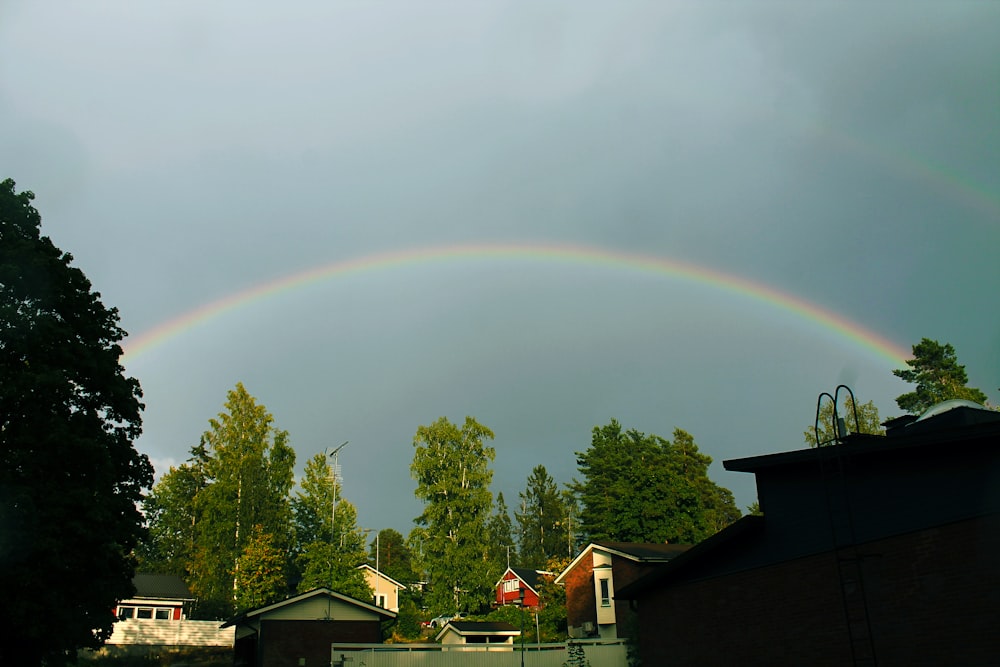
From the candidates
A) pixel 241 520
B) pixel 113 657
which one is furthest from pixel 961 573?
pixel 241 520

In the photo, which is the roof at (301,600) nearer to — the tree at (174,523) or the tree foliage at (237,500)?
the tree foliage at (237,500)

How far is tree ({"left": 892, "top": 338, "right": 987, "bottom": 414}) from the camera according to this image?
66.2 m

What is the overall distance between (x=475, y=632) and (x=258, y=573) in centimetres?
1962

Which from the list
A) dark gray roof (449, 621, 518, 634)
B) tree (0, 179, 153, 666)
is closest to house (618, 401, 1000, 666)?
tree (0, 179, 153, 666)

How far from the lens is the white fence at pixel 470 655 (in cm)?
3300

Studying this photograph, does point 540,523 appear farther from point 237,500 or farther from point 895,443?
point 895,443

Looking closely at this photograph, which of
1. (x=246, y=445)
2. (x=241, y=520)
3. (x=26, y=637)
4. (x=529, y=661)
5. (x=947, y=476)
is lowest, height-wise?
(x=529, y=661)

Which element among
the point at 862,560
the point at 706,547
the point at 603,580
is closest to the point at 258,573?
the point at 603,580

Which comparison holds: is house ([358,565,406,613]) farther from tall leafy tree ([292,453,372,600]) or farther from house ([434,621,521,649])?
house ([434,621,521,649])

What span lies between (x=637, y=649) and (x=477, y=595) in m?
28.0

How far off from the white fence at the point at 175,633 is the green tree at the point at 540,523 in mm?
60114

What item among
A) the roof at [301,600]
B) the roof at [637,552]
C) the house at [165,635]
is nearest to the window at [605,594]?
the roof at [637,552]

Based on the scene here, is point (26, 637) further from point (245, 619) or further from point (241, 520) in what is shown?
point (241, 520)

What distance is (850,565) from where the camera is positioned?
57.3ft
